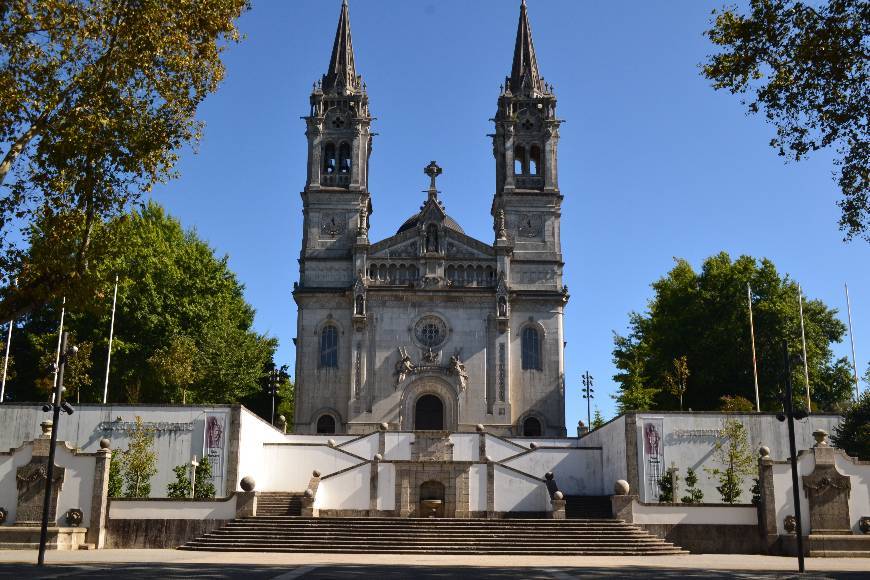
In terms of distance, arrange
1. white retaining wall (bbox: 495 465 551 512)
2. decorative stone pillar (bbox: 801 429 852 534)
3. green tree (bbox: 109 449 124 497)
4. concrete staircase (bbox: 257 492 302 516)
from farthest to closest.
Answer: white retaining wall (bbox: 495 465 551 512) < concrete staircase (bbox: 257 492 302 516) < green tree (bbox: 109 449 124 497) < decorative stone pillar (bbox: 801 429 852 534)

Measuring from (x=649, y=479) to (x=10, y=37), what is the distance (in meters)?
23.5

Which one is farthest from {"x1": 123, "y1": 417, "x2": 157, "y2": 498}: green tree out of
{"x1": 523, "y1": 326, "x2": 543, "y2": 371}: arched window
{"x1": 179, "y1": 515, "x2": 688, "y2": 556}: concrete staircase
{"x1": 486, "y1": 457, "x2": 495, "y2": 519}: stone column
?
{"x1": 523, "y1": 326, "x2": 543, "y2": 371}: arched window

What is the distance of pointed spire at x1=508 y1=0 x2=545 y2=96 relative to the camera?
4906cm

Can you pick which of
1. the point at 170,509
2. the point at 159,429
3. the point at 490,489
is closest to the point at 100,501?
the point at 170,509

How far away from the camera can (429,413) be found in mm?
43031

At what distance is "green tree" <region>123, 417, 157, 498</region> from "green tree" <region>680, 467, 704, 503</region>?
17.7 m

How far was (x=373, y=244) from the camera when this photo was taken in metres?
44.8

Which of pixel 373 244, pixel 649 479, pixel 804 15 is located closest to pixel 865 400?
pixel 649 479

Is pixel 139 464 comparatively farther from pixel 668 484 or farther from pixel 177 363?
pixel 668 484

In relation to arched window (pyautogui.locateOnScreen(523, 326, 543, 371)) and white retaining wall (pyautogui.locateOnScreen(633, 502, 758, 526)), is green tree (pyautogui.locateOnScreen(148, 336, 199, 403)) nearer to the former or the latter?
arched window (pyautogui.locateOnScreen(523, 326, 543, 371))

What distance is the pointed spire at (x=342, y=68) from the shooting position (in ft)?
160

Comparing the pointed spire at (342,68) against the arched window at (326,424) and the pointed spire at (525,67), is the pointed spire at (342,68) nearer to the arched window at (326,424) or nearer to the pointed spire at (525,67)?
the pointed spire at (525,67)

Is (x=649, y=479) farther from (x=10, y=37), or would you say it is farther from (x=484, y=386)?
(x=10, y=37)

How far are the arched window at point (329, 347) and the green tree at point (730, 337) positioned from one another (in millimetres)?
15036
